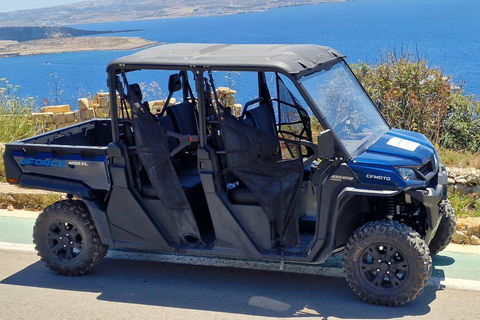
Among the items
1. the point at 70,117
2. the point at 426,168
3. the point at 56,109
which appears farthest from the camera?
the point at 56,109

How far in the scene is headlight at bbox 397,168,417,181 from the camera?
232 inches

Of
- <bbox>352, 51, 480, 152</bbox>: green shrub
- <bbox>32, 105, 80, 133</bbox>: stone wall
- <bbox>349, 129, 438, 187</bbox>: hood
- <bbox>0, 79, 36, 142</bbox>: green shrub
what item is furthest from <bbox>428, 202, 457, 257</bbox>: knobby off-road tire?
<bbox>32, 105, 80, 133</bbox>: stone wall

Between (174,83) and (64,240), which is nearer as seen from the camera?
(64,240)

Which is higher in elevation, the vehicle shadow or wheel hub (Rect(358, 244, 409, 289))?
wheel hub (Rect(358, 244, 409, 289))

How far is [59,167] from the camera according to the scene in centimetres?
695

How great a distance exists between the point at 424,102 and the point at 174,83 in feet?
17.1

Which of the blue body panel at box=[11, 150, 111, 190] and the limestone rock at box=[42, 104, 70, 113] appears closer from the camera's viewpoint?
the blue body panel at box=[11, 150, 111, 190]

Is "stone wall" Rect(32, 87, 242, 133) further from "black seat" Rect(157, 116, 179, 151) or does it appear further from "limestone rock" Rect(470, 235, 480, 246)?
"limestone rock" Rect(470, 235, 480, 246)

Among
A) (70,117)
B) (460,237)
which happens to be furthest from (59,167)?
(70,117)

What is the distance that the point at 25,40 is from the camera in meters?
61.8

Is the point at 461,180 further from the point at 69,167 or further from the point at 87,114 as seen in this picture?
the point at 87,114

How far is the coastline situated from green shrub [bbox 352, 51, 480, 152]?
3501cm

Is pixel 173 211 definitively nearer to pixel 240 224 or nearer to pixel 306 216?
pixel 240 224

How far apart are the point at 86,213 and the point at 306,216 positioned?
2072mm
